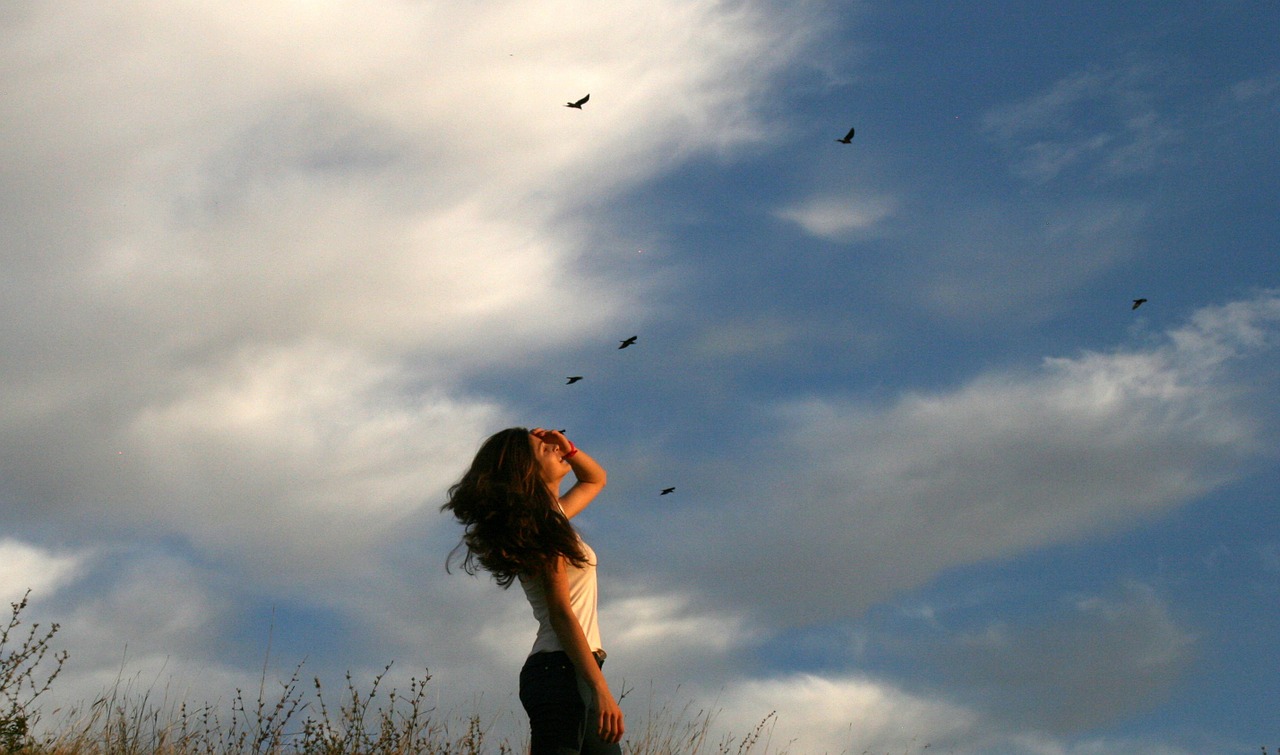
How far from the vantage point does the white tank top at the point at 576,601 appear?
409 cm

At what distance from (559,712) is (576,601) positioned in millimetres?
425

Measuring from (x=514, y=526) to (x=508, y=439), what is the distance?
438mm

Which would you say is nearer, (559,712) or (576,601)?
(559,712)

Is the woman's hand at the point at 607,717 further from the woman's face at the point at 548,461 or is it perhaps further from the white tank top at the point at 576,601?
the woman's face at the point at 548,461

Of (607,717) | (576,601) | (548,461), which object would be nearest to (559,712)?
(607,717)

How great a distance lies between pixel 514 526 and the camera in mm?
4113

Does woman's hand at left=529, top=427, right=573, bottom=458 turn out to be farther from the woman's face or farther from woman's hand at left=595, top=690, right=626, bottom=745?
woman's hand at left=595, top=690, right=626, bottom=745

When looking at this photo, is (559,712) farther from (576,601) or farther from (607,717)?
(576,601)

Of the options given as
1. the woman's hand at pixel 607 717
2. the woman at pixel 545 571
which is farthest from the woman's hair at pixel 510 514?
the woman's hand at pixel 607 717

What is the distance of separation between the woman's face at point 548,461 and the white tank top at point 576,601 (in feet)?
1.07

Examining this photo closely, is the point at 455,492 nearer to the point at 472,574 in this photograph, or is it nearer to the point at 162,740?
the point at 472,574

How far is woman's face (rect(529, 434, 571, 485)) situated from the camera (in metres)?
4.41

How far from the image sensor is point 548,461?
4.44 m

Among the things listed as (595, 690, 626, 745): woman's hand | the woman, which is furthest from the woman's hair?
(595, 690, 626, 745): woman's hand
